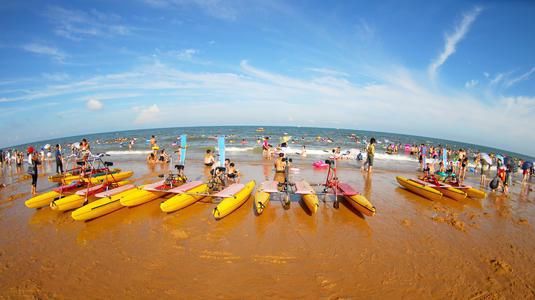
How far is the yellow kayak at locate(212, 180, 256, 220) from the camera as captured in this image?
26.6ft

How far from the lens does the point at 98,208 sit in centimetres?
821

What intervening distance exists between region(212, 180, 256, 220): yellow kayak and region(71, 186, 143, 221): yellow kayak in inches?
139

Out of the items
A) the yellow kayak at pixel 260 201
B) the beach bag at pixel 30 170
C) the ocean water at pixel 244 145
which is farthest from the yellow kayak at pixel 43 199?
the ocean water at pixel 244 145

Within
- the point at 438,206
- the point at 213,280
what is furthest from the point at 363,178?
the point at 213,280

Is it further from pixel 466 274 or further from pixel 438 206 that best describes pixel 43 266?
pixel 438 206

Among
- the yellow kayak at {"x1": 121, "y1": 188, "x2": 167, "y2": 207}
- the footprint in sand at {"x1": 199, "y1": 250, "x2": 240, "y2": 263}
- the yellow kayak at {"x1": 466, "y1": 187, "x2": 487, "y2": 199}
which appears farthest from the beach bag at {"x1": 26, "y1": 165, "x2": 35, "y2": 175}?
the yellow kayak at {"x1": 466, "y1": 187, "x2": 487, "y2": 199}

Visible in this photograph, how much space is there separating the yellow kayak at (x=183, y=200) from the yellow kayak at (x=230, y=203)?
1.00m

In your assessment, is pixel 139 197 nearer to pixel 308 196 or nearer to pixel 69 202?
pixel 69 202

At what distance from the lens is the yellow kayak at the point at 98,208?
7807 millimetres

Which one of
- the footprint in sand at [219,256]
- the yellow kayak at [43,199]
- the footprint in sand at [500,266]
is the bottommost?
the footprint in sand at [500,266]

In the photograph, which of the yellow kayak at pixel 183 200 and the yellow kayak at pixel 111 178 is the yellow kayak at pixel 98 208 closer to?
the yellow kayak at pixel 183 200

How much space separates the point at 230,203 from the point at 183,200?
1880mm

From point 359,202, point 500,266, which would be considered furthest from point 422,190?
point 500,266

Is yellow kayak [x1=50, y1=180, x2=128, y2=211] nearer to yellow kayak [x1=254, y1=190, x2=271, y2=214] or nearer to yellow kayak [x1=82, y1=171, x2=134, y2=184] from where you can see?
yellow kayak [x1=82, y1=171, x2=134, y2=184]
